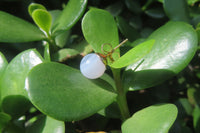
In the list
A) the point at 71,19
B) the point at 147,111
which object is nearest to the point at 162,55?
the point at 147,111

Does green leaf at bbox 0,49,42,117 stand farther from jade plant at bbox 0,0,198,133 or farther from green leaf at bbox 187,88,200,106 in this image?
green leaf at bbox 187,88,200,106

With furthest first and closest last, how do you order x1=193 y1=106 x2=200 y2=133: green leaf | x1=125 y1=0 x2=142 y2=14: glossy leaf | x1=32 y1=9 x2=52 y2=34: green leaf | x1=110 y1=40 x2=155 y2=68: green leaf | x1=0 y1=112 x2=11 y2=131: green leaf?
x1=125 y1=0 x2=142 y2=14: glossy leaf, x1=193 y1=106 x2=200 y2=133: green leaf, x1=32 y1=9 x2=52 y2=34: green leaf, x1=0 y1=112 x2=11 y2=131: green leaf, x1=110 y1=40 x2=155 y2=68: green leaf

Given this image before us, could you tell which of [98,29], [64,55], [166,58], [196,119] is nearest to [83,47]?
[64,55]

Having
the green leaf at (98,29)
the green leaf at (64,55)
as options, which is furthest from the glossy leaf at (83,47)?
the green leaf at (98,29)

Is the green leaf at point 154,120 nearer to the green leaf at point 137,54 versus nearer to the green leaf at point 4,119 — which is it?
the green leaf at point 137,54


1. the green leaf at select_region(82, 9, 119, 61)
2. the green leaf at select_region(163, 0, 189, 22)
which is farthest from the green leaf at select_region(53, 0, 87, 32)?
the green leaf at select_region(163, 0, 189, 22)

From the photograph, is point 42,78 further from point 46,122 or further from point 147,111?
point 147,111
